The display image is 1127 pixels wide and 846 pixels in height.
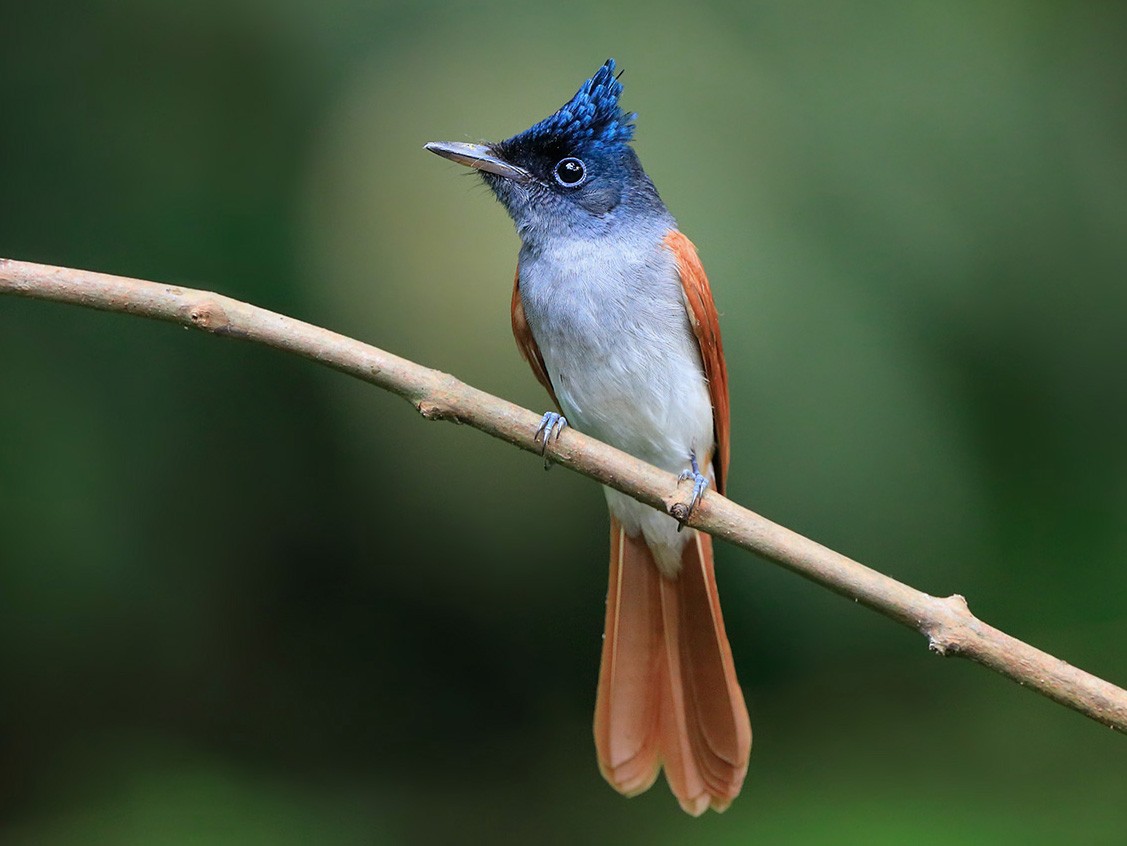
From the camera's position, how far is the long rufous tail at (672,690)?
2.74 meters

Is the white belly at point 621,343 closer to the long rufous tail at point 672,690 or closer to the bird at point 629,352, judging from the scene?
the bird at point 629,352

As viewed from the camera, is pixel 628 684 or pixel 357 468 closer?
pixel 628 684

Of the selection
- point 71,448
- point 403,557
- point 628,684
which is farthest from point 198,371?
point 628,684

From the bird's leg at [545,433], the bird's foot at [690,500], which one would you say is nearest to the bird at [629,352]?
the bird's foot at [690,500]

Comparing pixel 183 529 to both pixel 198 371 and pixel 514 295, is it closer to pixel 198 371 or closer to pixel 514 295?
pixel 198 371

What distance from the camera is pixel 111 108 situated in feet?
11.1

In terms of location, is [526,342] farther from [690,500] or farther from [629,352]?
[690,500]

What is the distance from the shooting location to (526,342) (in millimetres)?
3068

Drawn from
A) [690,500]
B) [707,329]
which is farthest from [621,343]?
[690,500]

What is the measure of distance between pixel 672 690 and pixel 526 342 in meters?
0.86

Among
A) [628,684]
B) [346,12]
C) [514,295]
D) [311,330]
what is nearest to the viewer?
[311,330]

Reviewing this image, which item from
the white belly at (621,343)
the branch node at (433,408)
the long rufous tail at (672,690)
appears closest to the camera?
the branch node at (433,408)

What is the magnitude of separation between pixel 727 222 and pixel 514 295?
0.56 m

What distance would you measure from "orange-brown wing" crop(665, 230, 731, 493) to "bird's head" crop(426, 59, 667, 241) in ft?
0.51
